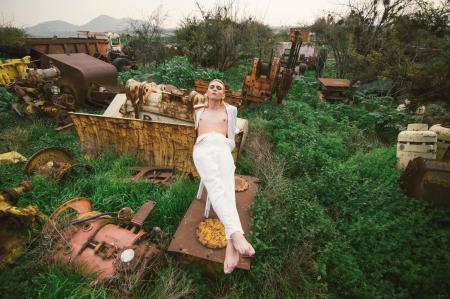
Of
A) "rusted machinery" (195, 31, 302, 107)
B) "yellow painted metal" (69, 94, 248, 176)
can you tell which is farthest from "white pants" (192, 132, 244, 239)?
"rusted machinery" (195, 31, 302, 107)

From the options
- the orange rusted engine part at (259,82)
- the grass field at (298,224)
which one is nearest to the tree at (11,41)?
the grass field at (298,224)

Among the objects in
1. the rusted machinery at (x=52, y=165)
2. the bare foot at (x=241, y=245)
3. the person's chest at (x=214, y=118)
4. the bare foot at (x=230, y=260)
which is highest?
the person's chest at (x=214, y=118)

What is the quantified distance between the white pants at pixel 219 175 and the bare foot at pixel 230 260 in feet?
0.37

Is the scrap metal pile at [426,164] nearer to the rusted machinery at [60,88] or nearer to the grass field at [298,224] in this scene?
the grass field at [298,224]

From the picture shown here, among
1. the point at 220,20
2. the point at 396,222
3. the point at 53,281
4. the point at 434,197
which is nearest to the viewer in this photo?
the point at 53,281

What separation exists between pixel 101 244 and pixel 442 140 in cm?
513

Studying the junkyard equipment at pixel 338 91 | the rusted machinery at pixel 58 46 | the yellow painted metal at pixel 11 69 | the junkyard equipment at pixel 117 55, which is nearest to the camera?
the yellow painted metal at pixel 11 69

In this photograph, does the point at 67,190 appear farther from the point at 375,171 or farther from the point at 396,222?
the point at 375,171

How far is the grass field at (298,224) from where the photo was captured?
2506 mm

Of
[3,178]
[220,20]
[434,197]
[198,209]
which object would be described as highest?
[220,20]

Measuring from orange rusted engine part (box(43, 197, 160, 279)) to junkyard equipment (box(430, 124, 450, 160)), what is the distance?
180 inches

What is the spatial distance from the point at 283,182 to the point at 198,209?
140cm

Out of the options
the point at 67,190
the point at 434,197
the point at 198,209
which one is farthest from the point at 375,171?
the point at 67,190

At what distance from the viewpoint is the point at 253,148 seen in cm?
490
